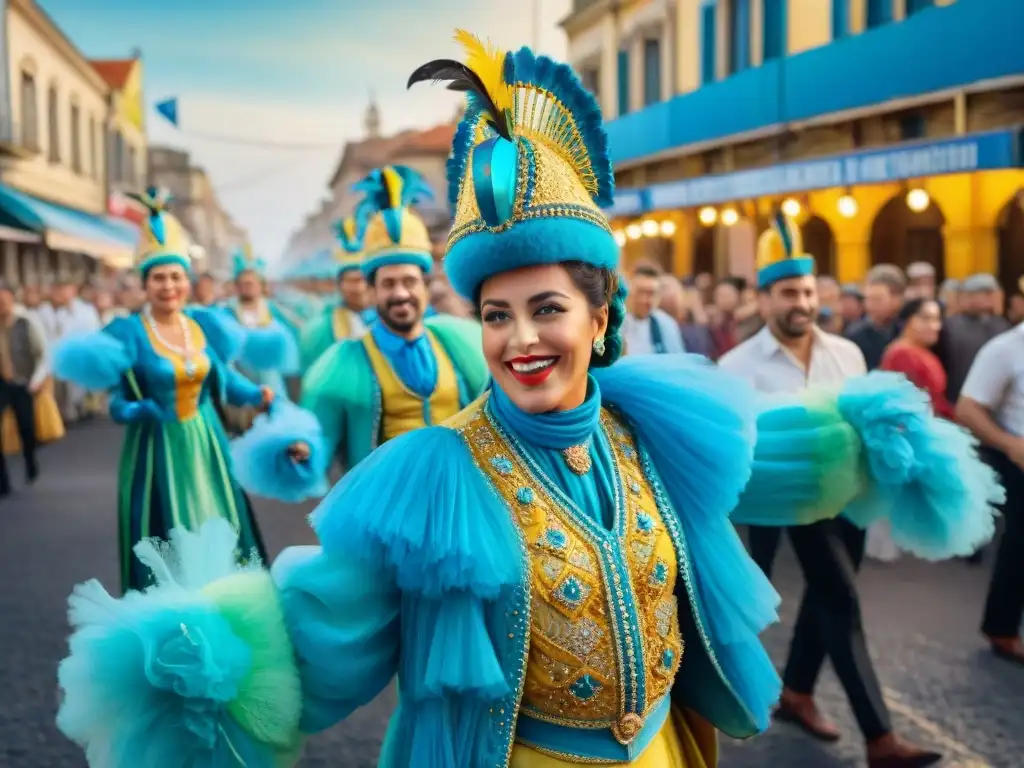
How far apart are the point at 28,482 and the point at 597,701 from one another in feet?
35.7

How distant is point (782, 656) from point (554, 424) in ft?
12.7

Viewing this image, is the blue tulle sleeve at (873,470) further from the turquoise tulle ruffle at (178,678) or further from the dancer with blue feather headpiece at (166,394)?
the dancer with blue feather headpiece at (166,394)

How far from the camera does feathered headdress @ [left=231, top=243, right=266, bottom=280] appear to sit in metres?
13.9

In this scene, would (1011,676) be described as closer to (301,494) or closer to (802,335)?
(802,335)

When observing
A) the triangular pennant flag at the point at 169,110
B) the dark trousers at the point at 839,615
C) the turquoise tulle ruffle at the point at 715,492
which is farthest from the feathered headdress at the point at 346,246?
the triangular pennant flag at the point at 169,110

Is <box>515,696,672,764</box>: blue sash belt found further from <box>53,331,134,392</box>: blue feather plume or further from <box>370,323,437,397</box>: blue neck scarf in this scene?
<box>53,331,134,392</box>: blue feather plume

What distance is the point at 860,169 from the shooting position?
42.5 ft

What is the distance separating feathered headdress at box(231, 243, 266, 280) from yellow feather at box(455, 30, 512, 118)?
1185cm

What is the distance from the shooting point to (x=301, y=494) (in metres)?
4.34

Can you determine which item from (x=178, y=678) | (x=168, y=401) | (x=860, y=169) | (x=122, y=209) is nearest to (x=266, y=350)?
(x=168, y=401)

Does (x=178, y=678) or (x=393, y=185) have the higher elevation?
(x=393, y=185)

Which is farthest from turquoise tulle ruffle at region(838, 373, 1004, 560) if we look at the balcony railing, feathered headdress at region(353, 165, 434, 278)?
the balcony railing

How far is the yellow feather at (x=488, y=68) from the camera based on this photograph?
223cm

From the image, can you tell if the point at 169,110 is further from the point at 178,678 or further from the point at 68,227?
the point at 178,678
